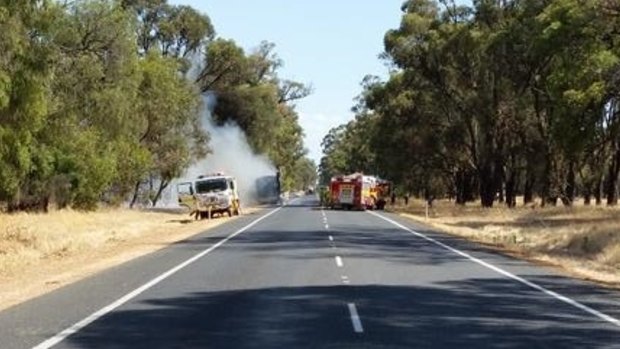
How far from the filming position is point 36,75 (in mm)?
29656

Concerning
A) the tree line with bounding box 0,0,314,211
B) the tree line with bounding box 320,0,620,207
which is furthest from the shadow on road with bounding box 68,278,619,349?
the tree line with bounding box 320,0,620,207

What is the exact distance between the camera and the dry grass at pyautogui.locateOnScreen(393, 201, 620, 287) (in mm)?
25641

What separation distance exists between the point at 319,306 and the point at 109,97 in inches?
1083

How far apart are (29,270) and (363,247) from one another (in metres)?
10.9

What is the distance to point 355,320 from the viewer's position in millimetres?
13250

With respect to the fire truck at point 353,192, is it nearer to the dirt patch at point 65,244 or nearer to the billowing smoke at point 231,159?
the billowing smoke at point 231,159

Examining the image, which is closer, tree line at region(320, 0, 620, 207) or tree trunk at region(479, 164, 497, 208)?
tree line at region(320, 0, 620, 207)

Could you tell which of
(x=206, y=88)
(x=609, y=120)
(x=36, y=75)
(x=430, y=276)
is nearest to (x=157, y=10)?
(x=206, y=88)

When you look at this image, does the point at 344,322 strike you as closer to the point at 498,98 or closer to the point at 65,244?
the point at 65,244

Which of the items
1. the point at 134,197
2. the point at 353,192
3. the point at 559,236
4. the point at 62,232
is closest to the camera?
the point at 559,236

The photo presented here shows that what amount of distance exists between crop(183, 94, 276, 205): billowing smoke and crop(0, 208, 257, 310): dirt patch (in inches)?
1223

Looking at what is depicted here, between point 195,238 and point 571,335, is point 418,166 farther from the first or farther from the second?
point 571,335

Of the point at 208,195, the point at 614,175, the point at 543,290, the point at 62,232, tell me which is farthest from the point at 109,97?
the point at 614,175

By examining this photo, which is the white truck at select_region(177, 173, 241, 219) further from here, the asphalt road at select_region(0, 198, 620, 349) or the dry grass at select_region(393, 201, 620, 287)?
the asphalt road at select_region(0, 198, 620, 349)
